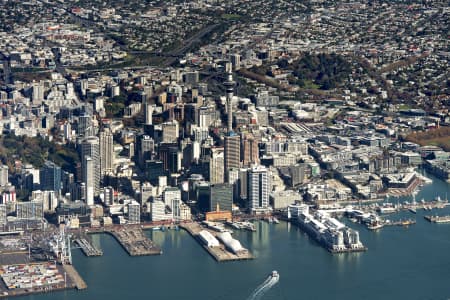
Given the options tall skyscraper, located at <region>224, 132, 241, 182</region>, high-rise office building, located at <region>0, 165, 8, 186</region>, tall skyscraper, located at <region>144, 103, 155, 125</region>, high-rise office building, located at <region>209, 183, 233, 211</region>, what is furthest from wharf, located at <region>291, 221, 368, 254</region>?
tall skyscraper, located at <region>144, 103, 155, 125</region>

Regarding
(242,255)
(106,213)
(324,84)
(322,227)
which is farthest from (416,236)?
(324,84)

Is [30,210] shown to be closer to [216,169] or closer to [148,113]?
[216,169]

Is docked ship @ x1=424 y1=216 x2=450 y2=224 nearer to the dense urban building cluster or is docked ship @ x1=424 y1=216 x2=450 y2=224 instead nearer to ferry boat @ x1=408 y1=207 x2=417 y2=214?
ferry boat @ x1=408 y1=207 x2=417 y2=214

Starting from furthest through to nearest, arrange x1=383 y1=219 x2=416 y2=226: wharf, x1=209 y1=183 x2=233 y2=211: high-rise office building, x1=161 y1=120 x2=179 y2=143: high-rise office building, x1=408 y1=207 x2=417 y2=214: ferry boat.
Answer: x1=161 y1=120 x2=179 y2=143: high-rise office building, x1=408 y1=207 x2=417 y2=214: ferry boat, x1=209 y1=183 x2=233 y2=211: high-rise office building, x1=383 y1=219 x2=416 y2=226: wharf

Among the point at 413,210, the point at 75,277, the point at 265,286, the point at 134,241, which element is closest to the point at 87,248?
the point at 134,241

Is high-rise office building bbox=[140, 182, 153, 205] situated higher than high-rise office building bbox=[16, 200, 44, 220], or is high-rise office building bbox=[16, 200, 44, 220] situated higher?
high-rise office building bbox=[140, 182, 153, 205]

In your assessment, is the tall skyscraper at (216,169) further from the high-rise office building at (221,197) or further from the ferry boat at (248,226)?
the ferry boat at (248,226)

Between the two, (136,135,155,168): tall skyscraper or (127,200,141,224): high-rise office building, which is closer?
(127,200,141,224): high-rise office building

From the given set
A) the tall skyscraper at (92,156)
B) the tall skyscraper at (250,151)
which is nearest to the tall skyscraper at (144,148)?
the tall skyscraper at (92,156)
